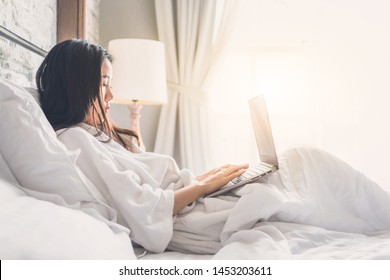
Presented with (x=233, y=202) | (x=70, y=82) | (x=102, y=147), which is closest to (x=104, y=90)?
(x=70, y=82)

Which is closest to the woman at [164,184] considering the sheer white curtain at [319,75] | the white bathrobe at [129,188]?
the white bathrobe at [129,188]

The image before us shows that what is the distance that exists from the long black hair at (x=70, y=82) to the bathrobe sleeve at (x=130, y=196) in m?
0.12

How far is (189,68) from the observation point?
8.86 ft

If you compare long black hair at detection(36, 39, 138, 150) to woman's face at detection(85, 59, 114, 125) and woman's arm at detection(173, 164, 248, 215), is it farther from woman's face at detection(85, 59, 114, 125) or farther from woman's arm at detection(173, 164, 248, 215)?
woman's arm at detection(173, 164, 248, 215)

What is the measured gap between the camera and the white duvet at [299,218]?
2.99 feet

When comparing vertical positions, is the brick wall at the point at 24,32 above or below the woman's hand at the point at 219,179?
above

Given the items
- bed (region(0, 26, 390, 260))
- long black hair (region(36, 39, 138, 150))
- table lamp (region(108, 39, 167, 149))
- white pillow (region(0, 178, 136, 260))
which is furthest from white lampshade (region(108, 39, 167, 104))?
white pillow (region(0, 178, 136, 260))

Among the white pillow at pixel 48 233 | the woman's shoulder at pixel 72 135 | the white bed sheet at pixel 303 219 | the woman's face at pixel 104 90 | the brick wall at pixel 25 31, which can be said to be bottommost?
the white bed sheet at pixel 303 219

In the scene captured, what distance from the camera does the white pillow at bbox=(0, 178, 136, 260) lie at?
2.06ft

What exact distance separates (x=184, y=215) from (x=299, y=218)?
32 centimetres

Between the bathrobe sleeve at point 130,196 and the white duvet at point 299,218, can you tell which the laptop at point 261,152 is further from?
the bathrobe sleeve at point 130,196

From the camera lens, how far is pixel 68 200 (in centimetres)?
95

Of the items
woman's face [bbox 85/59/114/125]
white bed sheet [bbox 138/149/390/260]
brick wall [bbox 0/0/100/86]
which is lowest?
white bed sheet [bbox 138/149/390/260]
